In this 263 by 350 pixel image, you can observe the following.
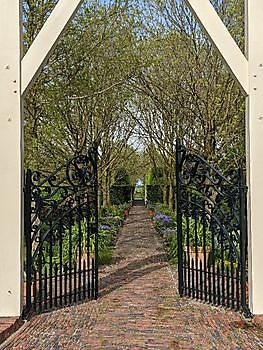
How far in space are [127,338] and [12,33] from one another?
351 centimetres

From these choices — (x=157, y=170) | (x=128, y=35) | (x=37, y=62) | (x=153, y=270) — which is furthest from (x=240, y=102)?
(x=157, y=170)

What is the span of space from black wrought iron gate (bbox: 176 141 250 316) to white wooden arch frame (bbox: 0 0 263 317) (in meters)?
0.19

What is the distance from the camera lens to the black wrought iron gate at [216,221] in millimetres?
5605

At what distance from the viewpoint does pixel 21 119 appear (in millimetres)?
5363

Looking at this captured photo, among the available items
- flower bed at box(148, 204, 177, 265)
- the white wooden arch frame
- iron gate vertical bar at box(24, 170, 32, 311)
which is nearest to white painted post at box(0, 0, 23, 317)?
the white wooden arch frame

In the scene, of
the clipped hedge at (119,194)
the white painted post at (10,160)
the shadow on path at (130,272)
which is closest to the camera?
the white painted post at (10,160)

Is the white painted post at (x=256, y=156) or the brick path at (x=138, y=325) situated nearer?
the brick path at (x=138, y=325)

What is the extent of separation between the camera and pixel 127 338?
4902 millimetres

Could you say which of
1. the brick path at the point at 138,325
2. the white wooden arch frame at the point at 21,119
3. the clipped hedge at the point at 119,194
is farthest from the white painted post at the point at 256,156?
the clipped hedge at the point at 119,194

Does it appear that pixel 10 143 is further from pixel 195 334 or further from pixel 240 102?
pixel 240 102

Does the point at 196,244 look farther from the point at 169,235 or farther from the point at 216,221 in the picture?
the point at 169,235

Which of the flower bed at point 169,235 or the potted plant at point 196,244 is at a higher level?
the potted plant at point 196,244

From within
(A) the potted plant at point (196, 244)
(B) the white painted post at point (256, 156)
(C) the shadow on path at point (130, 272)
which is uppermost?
(B) the white painted post at point (256, 156)

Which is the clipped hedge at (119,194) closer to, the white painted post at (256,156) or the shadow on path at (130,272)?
the shadow on path at (130,272)
